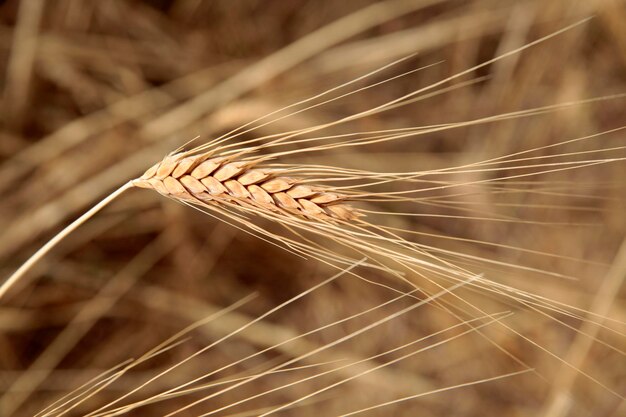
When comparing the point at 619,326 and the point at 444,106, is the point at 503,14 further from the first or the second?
the point at 619,326

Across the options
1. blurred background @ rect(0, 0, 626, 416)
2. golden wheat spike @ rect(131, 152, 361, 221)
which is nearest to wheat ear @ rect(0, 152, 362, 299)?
golden wheat spike @ rect(131, 152, 361, 221)

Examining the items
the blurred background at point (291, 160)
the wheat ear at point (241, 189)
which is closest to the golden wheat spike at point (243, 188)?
the wheat ear at point (241, 189)

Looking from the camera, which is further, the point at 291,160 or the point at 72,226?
the point at 291,160

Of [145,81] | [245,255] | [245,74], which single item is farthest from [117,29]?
[245,255]

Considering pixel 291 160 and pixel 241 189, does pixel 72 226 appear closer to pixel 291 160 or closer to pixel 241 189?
pixel 241 189

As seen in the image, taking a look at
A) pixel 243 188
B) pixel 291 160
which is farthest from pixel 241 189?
pixel 291 160

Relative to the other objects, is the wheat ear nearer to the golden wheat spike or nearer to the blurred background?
the golden wheat spike
